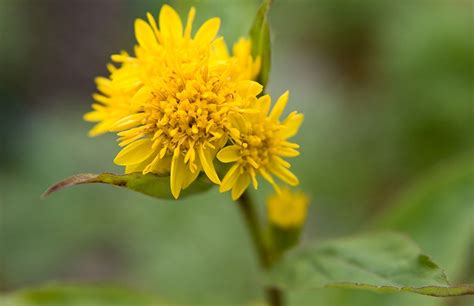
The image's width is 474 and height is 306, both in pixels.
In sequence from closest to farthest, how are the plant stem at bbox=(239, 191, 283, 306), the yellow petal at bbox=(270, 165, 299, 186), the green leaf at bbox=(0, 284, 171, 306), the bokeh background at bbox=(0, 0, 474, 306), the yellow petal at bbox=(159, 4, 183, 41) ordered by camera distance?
the yellow petal at bbox=(270, 165, 299, 186) → the yellow petal at bbox=(159, 4, 183, 41) → the plant stem at bbox=(239, 191, 283, 306) → the green leaf at bbox=(0, 284, 171, 306) → the bokeh background at bbox=(0, 0, 474, 306)

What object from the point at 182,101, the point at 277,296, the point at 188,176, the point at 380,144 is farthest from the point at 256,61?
the point at 380,144

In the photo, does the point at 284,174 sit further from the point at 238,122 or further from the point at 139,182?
the point at 139,182

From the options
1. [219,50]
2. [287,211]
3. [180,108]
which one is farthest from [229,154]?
[287,211]

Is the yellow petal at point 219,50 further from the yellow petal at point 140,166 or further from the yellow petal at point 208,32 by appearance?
the yellow petal at point 140,166

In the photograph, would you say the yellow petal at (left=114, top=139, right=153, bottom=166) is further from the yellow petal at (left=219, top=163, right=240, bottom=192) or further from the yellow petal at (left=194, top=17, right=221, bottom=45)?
the yellow petal at (left=194, top=17, right=221, bottom=45)

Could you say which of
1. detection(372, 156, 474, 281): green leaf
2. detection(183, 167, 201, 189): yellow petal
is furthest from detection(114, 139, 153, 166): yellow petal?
detection(372, 156, 474, 281): green leaf

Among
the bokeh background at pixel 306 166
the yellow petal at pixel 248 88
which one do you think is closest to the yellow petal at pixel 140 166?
the yellow petal at pixel 248 88

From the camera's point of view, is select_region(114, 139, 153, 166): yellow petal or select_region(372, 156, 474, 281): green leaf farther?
select_region(372, 156, 474, 281): green leaf
